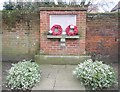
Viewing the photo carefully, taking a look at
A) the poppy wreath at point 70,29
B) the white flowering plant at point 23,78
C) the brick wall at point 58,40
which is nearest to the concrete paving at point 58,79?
the white flowering plant at point 23,78

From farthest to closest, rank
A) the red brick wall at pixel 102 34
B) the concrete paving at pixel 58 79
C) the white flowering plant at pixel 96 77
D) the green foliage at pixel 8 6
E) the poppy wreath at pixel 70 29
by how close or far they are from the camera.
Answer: the green foliage at pixel 8 6, the red brick wall at pixel 102 34, the poppy wreath at pixel 70 29, the concrete paving at pixel 58 79, the white flowering plant at pixel 96 77

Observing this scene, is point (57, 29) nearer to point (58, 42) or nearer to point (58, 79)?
point (58, 42)

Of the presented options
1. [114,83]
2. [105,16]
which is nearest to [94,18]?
[105,16]

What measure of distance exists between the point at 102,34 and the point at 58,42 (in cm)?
146

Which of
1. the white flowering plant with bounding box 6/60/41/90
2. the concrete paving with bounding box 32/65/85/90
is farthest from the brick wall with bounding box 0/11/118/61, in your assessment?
the white flowering plant with bounding box 6/60/41/90

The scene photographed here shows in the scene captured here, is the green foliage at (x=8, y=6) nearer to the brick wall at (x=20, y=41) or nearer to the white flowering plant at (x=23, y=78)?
the brick wall at (x=20, y=41)

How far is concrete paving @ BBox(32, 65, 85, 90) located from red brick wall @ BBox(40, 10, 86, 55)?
70 centimetres

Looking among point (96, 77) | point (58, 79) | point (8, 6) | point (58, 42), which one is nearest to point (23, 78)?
point (58, 79)

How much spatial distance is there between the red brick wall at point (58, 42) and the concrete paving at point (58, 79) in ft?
2.29

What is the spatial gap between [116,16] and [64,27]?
171cm

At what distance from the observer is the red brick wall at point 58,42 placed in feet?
23.1

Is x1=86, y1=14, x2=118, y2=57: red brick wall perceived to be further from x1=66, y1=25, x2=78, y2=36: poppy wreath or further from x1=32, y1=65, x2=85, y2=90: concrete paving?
x1=32, y1=65, x2=85, y2=90: concrete paving

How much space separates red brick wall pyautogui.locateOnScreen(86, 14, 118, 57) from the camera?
7.37 m

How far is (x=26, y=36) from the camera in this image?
24.9 ft
